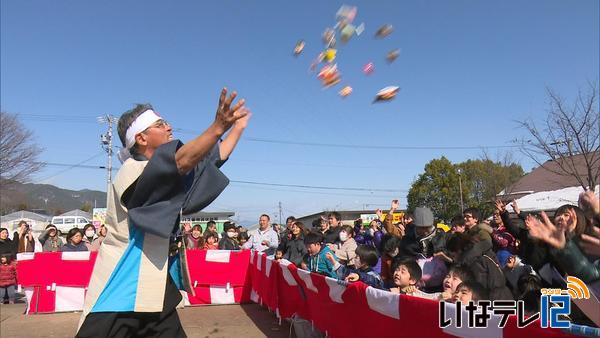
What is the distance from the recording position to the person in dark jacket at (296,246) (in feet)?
25.8

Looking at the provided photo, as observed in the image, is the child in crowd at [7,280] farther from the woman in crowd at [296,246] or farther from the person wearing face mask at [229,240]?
the woman in crowd at [296,246]

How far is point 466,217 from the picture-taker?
6.18 m

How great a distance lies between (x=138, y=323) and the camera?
225cm

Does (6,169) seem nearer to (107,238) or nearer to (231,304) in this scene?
(231,304)

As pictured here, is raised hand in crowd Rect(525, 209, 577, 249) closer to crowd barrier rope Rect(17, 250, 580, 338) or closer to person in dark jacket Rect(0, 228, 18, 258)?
crowd barrier rope Rect(17, 250, 580, 338)

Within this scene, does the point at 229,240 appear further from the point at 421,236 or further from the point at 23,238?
the point at 421,236

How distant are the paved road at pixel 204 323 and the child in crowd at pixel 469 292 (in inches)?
130

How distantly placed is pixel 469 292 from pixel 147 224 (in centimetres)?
249

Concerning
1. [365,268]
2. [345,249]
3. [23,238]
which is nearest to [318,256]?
[345,249]

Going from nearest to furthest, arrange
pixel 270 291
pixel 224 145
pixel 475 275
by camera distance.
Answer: pixel 224 145, pixel 475 275, pixel 270 291

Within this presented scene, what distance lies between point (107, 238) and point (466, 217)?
16.3ft

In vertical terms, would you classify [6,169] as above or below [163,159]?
above

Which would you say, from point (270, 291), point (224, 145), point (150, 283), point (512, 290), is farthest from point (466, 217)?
point (150, 283)

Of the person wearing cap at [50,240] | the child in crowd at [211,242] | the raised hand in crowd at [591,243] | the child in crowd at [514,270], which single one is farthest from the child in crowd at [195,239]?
the raised hand in crowd at [591,243]
